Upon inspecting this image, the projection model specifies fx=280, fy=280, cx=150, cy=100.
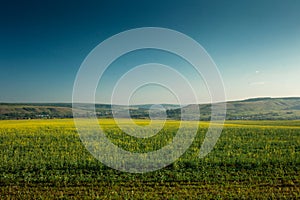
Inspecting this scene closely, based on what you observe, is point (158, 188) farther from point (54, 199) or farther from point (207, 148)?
point (207, 148)

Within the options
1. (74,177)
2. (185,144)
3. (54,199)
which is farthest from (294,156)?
(54,199)

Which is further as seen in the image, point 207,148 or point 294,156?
point 207,148

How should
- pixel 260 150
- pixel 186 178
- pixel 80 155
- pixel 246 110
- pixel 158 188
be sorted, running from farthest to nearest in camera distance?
pixel 246 110
pixel 260 150
pixel 80 155
pixel 186 178
pixel 158 188

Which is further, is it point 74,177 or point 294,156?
point 294,156

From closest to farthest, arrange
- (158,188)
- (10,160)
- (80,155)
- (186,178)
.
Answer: (158,188) → (186,178) → (10,160) → (80,155)

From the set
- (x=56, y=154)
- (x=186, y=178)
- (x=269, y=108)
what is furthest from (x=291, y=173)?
(x=269, y=108)

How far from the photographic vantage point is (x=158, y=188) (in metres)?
13.2

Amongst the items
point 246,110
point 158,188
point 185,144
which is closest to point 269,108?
point 246,110

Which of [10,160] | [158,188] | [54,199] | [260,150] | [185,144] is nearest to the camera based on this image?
[54,199]

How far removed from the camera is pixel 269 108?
194375 millimetres

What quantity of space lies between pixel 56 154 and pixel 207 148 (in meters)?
11.9

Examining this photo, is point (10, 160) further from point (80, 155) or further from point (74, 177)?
point (74, 177)

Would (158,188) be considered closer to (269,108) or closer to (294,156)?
→ (294,156)

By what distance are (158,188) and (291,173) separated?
25.8 feet
